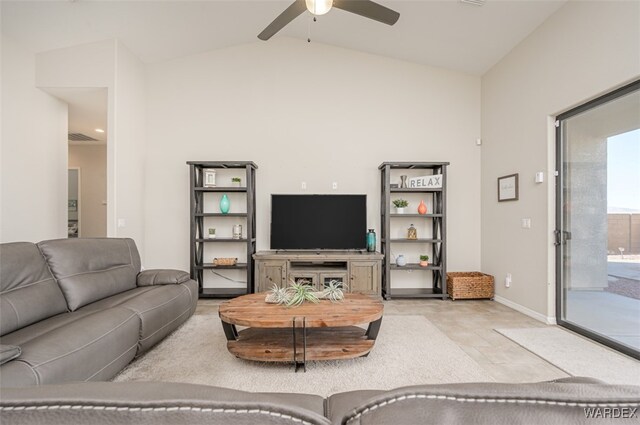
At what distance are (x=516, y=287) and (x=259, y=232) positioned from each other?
11.9 feet

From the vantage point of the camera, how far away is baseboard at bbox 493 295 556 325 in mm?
3322

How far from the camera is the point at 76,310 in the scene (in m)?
2.32

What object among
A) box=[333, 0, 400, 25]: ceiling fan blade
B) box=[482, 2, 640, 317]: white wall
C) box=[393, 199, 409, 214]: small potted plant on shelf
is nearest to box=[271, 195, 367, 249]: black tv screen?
box=[393, 199, 409, 214]: small potted plant on shelf

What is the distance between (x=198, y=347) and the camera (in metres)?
2.66

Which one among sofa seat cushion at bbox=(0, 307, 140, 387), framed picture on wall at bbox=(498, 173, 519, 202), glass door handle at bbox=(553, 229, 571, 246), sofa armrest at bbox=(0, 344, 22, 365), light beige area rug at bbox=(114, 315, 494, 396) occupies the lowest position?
light beige area rug at bbox=(114, 315, 494, 396)

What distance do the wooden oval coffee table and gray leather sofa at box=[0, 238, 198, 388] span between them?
0.66m

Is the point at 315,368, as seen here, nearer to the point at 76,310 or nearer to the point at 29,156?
the point at 76,310

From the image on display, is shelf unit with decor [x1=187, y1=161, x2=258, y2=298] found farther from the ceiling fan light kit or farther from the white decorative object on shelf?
the ceiling fan light kit

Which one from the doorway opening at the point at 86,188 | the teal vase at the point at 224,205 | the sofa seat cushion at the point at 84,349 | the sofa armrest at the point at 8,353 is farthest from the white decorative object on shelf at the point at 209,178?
the doorway opening at the point at 86,188

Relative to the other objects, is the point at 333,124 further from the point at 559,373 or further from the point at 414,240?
the point at 559,373

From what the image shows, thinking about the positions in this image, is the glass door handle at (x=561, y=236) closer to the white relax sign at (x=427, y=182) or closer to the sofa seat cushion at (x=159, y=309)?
the white relax sign at (x=427, y=182)

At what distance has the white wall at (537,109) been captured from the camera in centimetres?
269

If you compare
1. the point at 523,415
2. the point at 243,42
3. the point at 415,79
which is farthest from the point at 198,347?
A: the point at 415,79

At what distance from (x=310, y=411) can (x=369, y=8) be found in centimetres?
295
